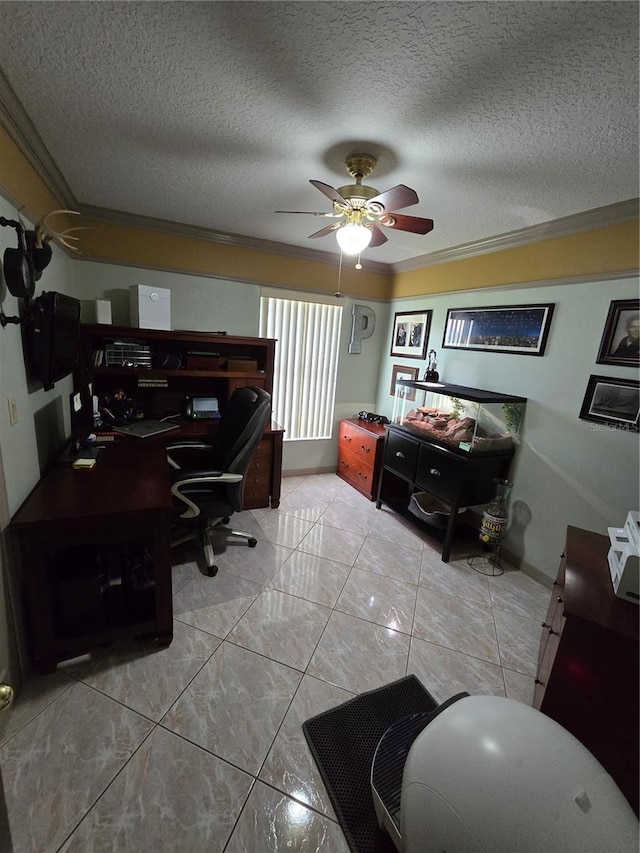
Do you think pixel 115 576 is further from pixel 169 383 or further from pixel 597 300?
pixel 597 300

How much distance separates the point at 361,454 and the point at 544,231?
241 cm

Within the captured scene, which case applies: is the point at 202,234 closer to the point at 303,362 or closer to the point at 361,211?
the point at 303,362

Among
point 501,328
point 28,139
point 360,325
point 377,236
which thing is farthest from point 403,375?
point 28,139

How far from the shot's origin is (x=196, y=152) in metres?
1.80

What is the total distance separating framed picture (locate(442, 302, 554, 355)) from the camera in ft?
8.16

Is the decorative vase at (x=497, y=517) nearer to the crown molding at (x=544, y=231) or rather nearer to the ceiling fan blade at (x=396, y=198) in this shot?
the crown molding at (x=544, y=231)

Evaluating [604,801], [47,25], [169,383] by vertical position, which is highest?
[47,25]

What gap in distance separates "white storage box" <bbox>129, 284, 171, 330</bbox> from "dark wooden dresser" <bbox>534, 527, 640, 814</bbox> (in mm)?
3117

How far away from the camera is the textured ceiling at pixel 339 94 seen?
1012 millimetres

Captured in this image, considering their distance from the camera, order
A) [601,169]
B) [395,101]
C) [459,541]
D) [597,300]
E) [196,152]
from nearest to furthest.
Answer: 1. [395,101]
2. [601,169]
3. [196,152]
4. [597,300]
5. [459,541]

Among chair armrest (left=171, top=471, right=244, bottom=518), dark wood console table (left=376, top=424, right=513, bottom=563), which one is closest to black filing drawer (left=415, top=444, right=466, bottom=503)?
dark wood console table (left=376, top=424, right=513, bottom=563)

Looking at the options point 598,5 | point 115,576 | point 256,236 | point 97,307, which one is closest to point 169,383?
point 97,307

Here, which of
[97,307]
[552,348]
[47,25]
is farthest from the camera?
[97,307]

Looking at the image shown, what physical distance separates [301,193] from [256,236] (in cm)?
110
